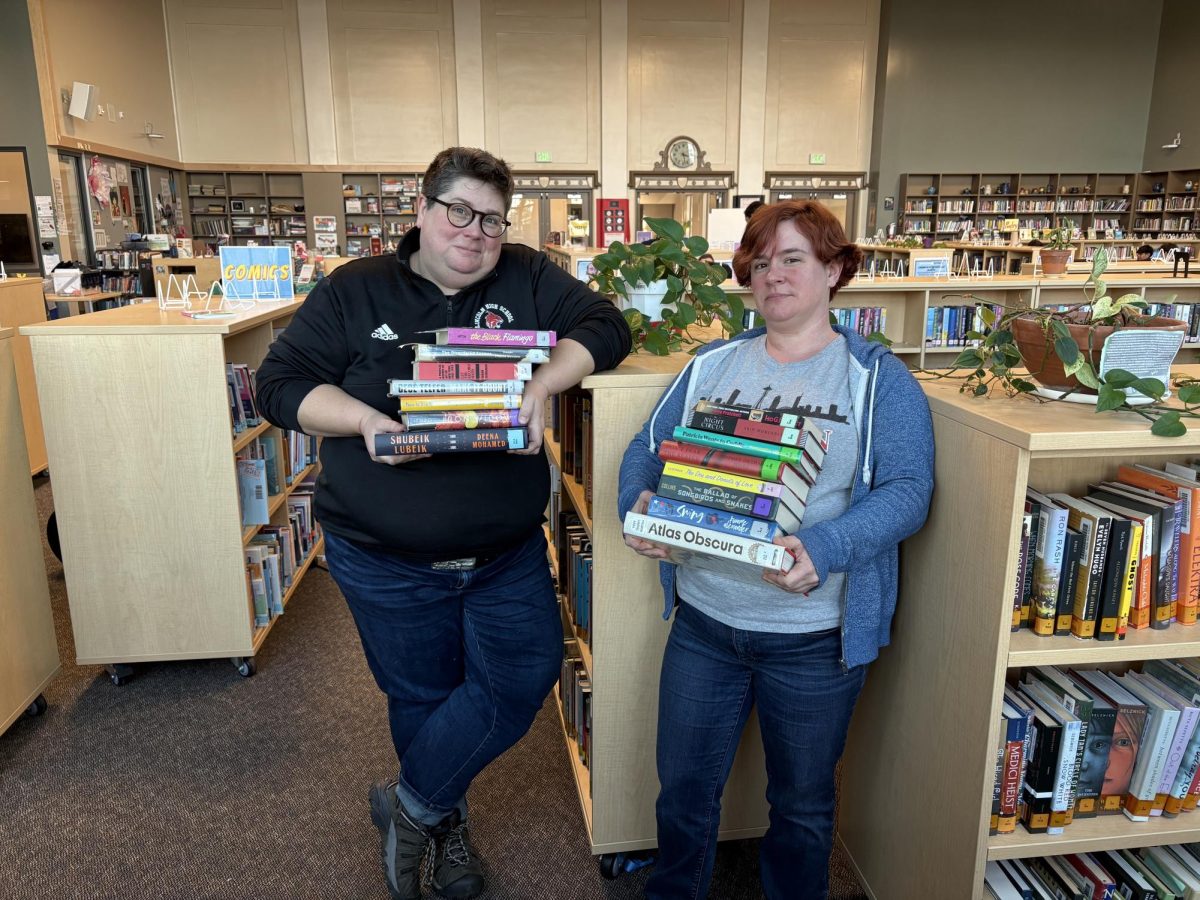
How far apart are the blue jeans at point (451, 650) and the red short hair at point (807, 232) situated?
0.83 meters

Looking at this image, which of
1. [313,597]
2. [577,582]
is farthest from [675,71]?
[577,582]

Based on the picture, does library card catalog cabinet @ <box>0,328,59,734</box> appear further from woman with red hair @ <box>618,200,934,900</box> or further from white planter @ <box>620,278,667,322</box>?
woman with red hair @ <box>618,200,934,900</box>

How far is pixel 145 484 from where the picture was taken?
2811mm

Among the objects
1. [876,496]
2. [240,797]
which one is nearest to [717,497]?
[876,496]

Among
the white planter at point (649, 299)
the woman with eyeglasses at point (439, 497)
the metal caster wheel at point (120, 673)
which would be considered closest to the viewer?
the woman with eyeglasses at point (439, 497)

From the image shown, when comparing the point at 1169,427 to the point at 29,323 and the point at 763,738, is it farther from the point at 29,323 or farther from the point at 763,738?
the point at 29,323

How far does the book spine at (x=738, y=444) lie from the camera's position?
54.2 inches

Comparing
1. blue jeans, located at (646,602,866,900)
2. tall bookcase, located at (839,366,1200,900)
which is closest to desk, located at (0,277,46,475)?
blue jeans, located at (646,602,866,900)

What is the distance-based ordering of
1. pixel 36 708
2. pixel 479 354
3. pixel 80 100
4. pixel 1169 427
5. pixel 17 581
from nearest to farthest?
1. pixel 1169 427
2. pixel 479 354
3. pixel 17 581
4. pixel 36 708
5. pixel 80 100

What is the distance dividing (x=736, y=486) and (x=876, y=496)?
277mm

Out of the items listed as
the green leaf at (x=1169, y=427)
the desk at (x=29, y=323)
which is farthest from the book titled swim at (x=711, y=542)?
the desk at (x=29, y=323)

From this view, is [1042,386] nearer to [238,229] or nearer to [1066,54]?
[238,229]

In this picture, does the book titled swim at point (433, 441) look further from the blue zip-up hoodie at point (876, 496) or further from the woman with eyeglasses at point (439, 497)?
the blue zip-up hoodie at point (876, 496)

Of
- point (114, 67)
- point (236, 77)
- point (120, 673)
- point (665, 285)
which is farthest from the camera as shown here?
point (236, 77)
